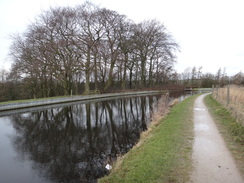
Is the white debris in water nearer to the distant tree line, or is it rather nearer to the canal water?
the canal water

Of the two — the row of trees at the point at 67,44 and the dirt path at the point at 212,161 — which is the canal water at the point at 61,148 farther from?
the row of trees at the point at 67,44

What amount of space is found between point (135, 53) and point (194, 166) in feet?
110

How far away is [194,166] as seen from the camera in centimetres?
421

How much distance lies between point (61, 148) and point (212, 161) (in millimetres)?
5638

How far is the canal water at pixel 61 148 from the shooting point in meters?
5.05

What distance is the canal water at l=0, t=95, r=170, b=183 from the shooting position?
5.05 meters

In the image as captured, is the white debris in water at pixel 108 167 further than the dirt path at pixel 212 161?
Yes

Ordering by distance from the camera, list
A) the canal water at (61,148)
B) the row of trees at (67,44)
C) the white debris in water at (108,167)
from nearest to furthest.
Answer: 1. the canal water at (61,148)
2. the white debris in water at (108,167)
3. the row of trees at (67,44)

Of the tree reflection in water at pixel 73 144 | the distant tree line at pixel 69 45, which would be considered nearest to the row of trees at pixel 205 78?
the distant tree line at pixel 69 45

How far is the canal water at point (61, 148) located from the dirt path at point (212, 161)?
104 inches

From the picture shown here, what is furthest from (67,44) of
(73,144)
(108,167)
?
(108,167)

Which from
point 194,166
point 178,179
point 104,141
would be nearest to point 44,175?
point 104,141

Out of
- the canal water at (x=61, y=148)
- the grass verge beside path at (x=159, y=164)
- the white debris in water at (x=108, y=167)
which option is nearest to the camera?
the grass verge beside path at (x=159, y=164)

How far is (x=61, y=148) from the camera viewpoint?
Result: 7.09 meters
